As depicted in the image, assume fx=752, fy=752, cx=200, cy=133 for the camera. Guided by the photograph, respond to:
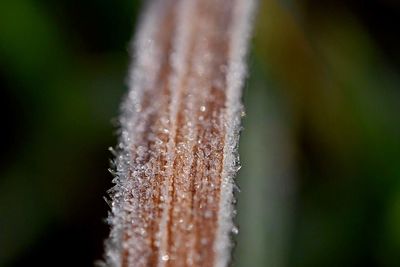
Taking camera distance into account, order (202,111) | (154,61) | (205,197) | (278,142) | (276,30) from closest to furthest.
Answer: (205,197) < (202,111) < (154,61) < (278,142) < (276,30)

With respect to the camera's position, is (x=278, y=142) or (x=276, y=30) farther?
(x=276, y=30)

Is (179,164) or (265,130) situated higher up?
(265,130)

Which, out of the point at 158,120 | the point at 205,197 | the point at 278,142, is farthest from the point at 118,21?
the point at 205,197

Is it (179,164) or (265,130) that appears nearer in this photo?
(179,164)

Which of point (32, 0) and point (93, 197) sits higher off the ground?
point (32, 0)

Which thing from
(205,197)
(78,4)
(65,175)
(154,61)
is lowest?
(205,197)

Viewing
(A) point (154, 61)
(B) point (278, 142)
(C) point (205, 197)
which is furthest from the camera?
(B) point (278, 142)

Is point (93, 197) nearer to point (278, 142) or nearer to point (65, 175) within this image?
point (65, 175)
